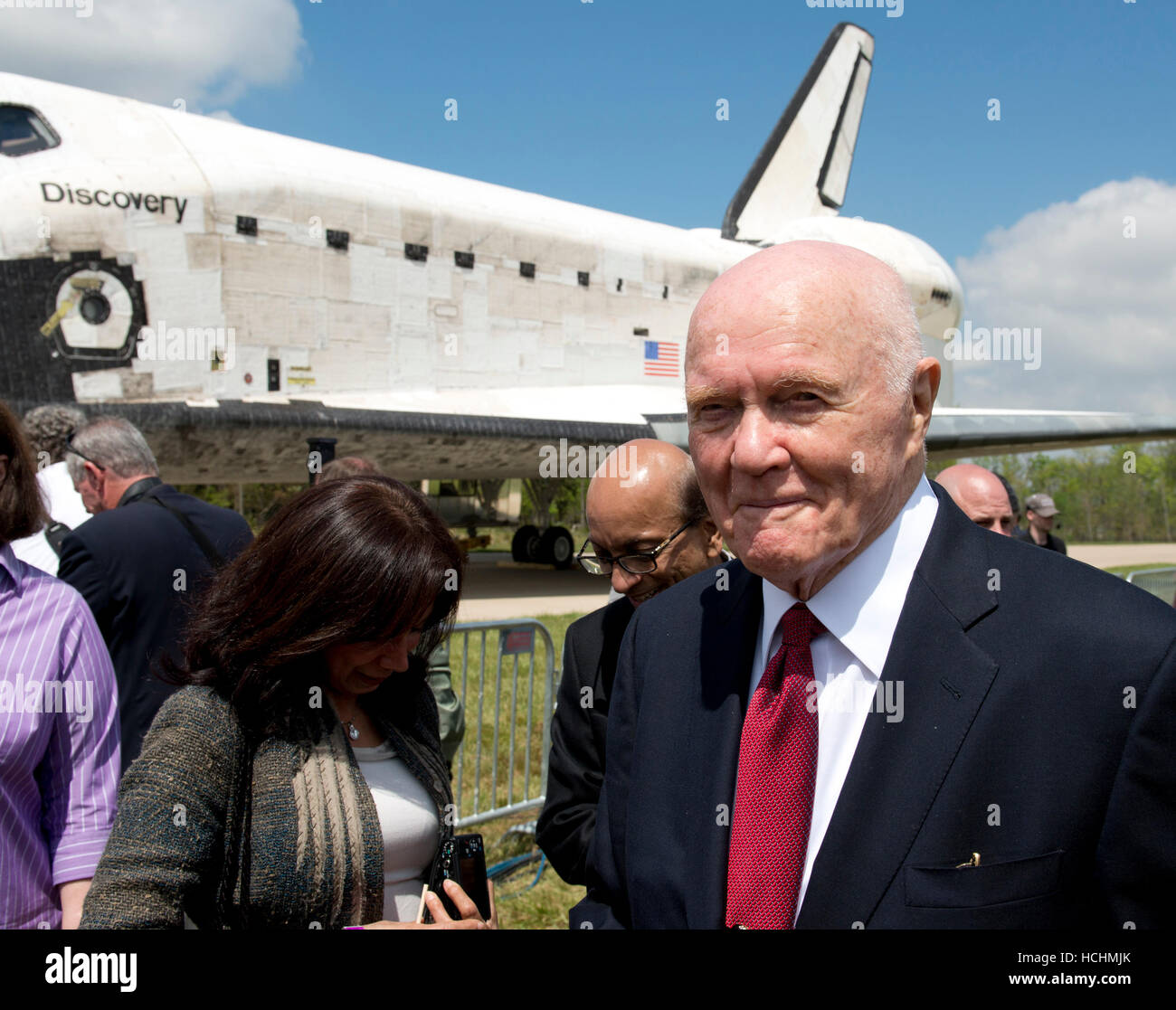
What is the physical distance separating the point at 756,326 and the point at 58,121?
29.4 ft

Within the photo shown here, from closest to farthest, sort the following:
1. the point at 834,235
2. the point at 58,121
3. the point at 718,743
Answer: the point at 718,743 → the point at 58,121 → the point at 834,235

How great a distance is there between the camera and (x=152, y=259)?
783 centimetres

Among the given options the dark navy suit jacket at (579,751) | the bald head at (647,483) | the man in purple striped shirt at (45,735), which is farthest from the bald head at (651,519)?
the man in purple striped shirt at (45,735)

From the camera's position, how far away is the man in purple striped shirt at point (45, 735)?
5.41ft

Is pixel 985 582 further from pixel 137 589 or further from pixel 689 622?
pixel 137 589

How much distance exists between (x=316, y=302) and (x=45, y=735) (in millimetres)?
8158

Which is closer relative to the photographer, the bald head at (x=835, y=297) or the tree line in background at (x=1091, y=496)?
the bald head at (x=835, y=297)

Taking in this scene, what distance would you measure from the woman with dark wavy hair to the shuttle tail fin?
17.0 m

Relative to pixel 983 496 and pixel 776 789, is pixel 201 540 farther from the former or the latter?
pixel 983 496

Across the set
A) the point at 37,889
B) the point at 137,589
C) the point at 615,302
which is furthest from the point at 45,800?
the point at 615,302

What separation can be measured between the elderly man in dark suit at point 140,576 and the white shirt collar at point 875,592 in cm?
208

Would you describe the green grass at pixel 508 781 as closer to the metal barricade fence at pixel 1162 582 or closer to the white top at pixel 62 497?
the white top at pixel 62 497

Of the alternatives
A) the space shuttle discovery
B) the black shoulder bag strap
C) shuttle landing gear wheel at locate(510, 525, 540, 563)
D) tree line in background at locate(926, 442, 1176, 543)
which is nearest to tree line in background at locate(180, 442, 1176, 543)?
tree line in background at locate(926, 442, 1176, 543)

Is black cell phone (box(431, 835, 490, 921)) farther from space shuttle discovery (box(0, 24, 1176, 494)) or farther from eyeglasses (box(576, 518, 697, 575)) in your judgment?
space shuttle discovery (box(0, 24, 1176, 494))
